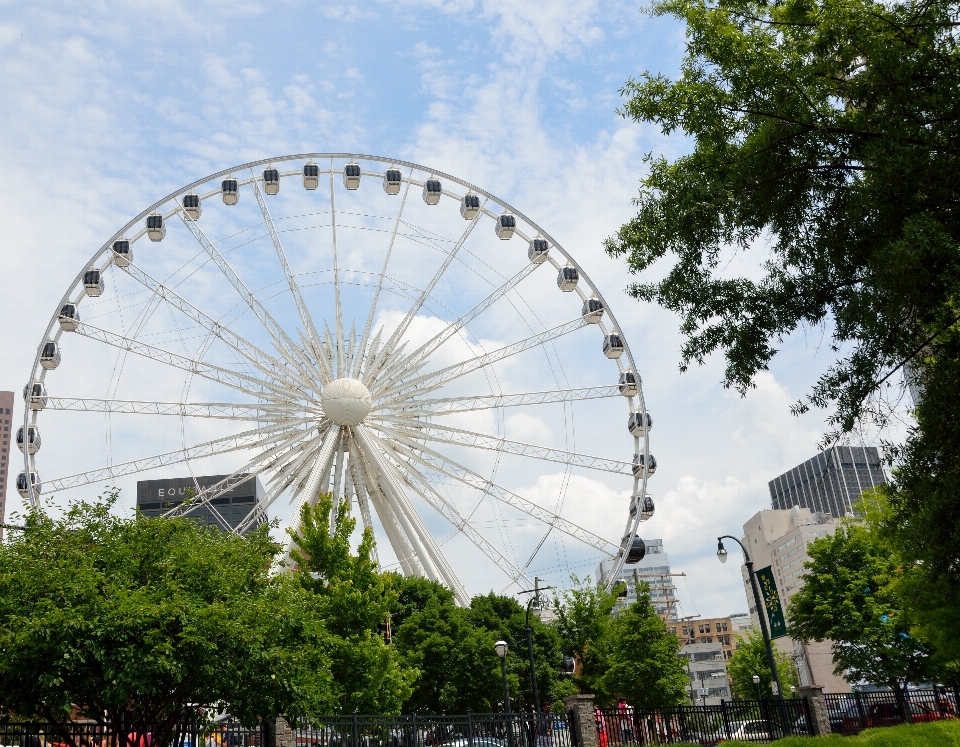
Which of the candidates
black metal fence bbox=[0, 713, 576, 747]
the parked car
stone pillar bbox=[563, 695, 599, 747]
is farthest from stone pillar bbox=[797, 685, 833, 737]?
black metal fence bbox=[0, 713, 576, 747]

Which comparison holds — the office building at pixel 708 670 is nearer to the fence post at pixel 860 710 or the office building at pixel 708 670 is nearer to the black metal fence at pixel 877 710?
the black metal fence at pixel 877 710

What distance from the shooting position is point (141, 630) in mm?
16703

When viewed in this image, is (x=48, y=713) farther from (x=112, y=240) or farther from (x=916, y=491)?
(x=112, y=240)

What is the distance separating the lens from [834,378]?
12617 mm

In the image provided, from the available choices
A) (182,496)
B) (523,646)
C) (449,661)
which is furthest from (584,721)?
(182,496)

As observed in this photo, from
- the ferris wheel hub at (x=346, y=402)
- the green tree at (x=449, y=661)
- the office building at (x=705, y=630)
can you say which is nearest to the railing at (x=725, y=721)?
the green tree at (x=449, y=661)

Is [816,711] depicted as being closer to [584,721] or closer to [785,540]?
[584,721]

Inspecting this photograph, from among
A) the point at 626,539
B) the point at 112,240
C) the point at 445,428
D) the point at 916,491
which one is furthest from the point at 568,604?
the point at 916,491

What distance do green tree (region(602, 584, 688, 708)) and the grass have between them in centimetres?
2329

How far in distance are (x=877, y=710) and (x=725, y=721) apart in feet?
26.9

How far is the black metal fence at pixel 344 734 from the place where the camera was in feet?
60.4

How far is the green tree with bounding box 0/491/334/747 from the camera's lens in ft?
53.5

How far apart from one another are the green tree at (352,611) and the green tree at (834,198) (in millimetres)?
14610

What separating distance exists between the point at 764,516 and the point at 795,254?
5126 inches
